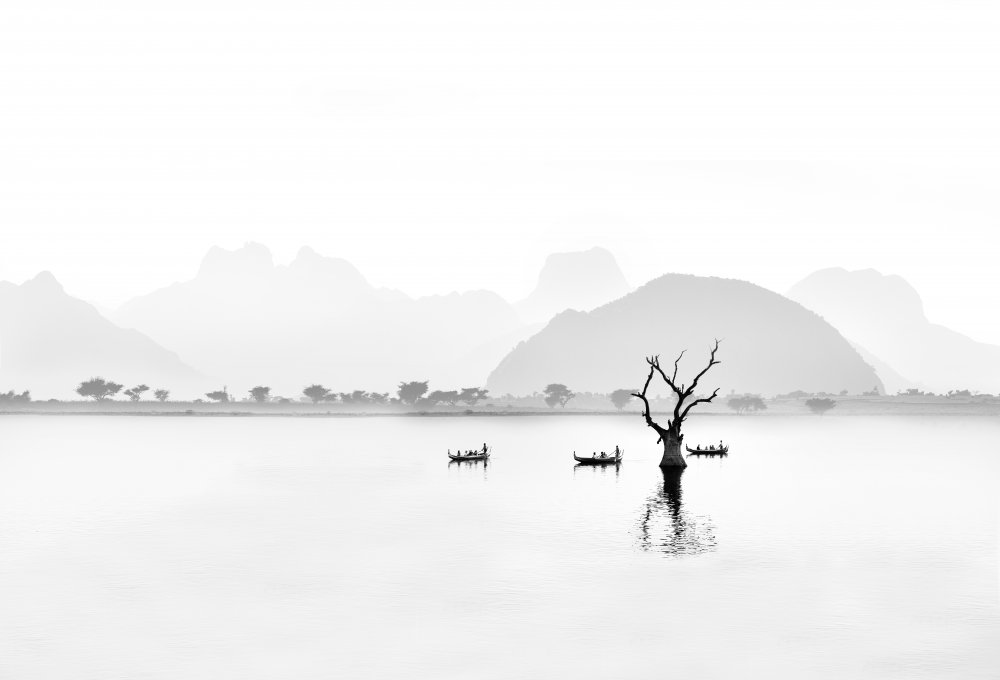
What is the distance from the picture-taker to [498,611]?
44219mm

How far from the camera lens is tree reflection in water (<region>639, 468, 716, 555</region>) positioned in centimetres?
6209

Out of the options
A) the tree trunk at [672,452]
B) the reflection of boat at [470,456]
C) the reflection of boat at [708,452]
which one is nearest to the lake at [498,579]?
the tree trunk at [672,452]

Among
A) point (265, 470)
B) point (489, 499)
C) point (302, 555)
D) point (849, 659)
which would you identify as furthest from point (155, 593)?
point (265, 470)

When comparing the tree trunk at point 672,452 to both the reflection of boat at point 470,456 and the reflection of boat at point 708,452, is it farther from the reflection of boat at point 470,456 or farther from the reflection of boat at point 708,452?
the reflection of boat at point 470,456

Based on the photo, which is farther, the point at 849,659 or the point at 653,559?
the point at 653,559

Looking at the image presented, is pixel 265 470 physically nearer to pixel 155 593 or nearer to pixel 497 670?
pixel 155 593

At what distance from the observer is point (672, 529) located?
70.6 meters

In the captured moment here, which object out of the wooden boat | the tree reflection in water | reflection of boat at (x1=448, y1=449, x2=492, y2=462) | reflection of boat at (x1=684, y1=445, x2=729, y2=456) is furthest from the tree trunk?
reflection of boat at (x1=448, y1=449, x2=492, y2=462)

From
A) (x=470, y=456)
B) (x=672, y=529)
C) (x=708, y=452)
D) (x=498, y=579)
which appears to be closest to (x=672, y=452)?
(x=470, y=456)

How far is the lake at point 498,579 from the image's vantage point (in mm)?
37125

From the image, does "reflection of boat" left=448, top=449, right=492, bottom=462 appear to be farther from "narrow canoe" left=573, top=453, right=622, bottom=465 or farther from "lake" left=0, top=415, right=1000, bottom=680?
"lake" left=0, top=415, right=1000, bottom=680

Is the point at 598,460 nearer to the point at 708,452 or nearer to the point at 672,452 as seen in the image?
the point at 672,452

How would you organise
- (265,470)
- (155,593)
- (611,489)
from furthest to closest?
(265,470)
(611,489)
(155,593)

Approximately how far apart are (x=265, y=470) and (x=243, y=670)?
91845 millimetres
